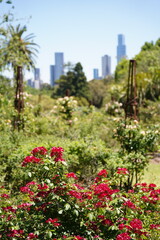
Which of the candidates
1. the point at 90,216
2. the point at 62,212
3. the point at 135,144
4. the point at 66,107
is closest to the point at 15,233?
the point at 62,212

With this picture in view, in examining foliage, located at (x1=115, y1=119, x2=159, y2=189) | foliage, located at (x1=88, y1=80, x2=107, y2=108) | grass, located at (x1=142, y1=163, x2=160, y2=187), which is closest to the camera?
foliage, located at (x1=115, y1=119, x2=159, y2=189)

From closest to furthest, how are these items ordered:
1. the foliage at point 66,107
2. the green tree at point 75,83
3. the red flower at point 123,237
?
1. the red flower at point 123,237
2. the foliage at point 66,107
3. the green tree at point 75,83

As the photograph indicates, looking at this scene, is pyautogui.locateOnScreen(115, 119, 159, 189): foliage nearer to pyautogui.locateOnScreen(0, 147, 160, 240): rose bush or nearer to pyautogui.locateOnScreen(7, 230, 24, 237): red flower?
pyautogui.locateOnScreen(0, 147, 160, 240): rose bush

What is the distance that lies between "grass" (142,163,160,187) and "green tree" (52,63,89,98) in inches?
1417

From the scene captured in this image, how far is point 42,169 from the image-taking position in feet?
9.75

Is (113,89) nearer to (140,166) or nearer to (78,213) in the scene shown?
(140,166)

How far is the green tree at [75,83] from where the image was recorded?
4478cm

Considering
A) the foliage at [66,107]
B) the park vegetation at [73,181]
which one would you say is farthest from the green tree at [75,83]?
the park vegetation at [73,181]

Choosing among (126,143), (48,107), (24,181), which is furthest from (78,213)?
(48,107)

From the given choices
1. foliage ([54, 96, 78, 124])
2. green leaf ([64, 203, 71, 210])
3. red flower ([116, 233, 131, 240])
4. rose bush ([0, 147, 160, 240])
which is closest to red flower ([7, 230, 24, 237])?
rose bush ([0, 147, 160, 240])

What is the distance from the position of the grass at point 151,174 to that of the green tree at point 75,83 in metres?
36.0

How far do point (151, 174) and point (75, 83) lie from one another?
131 ft

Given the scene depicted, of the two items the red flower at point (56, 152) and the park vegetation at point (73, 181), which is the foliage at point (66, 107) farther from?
the red flower at point (56, 152)

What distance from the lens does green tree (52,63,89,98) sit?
1763 inches
